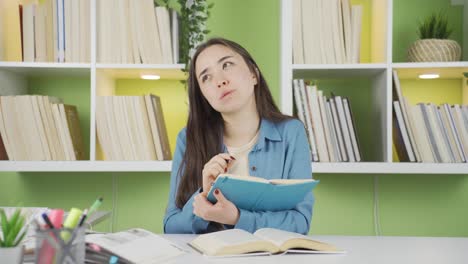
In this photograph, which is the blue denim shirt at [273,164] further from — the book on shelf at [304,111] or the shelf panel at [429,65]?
the shelf panel at [429,65]

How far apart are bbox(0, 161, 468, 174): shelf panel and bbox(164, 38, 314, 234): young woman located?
42cm

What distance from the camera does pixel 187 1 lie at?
2.32 meters

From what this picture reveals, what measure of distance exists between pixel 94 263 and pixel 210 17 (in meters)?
1.76

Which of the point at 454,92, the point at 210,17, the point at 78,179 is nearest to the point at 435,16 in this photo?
the point at 454,92

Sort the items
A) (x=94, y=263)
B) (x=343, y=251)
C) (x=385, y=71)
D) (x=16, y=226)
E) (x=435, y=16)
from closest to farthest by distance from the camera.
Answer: (x=16, y=226) → (x=94, y=263) → (x=343, y=251) → (x=385, y=71) → (x=435, y=16)

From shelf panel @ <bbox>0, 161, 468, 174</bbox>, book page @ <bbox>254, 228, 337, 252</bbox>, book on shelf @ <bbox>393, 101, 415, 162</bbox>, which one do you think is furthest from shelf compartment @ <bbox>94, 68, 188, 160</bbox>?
book page @ <bbox>254, 228, 337, 252</bbox>

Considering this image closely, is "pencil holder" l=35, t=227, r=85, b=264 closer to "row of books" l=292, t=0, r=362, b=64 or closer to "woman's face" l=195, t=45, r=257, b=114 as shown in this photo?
"woman's face" l=195, t=45, r=257, b=114

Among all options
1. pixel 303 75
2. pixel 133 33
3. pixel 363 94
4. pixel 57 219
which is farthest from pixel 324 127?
pixel 57 219

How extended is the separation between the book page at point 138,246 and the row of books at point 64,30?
123cm

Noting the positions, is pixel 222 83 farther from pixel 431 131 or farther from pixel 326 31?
pixel 431 131

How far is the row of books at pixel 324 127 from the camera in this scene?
2262 millimetres

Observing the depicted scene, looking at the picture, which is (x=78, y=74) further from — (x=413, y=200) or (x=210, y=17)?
(x=413, y=200)

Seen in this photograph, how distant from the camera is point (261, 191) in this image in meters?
1.41

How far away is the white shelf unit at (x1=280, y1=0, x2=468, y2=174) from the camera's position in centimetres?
220
